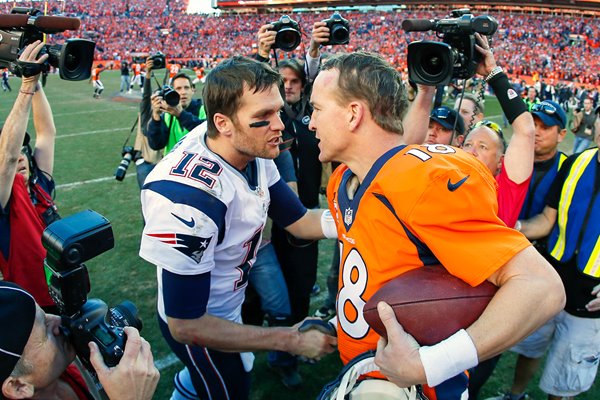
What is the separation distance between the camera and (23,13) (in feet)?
9.46

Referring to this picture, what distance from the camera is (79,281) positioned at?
56.2 inches

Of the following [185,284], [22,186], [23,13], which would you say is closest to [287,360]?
[185,284]

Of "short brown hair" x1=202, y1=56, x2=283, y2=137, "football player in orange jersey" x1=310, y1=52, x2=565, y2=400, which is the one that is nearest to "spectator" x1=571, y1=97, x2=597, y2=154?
"short brown hair" x1=202, y1=56, x2=283, y2=137

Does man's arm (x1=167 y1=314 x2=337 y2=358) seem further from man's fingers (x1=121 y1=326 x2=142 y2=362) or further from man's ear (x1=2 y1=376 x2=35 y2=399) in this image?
man's ear (x1=2 y1=376 x2=35 y2=399)

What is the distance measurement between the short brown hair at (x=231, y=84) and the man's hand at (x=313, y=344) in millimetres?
1095

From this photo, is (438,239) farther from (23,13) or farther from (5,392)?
(23,13)

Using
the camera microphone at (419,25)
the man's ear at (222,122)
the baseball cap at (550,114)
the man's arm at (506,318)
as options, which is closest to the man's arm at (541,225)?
the baseball cap at (550,114)

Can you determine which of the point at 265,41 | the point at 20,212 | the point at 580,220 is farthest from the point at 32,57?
the point at 580,220

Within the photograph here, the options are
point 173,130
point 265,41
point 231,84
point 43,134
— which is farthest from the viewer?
point 173,130

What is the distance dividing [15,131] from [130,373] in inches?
75.7

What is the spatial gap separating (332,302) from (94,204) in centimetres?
432

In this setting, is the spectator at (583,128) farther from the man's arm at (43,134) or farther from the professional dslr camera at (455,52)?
the man's arm at (43,134)

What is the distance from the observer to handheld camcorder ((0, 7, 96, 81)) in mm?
2697

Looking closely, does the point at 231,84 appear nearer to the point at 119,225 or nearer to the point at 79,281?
the point at 79,281
